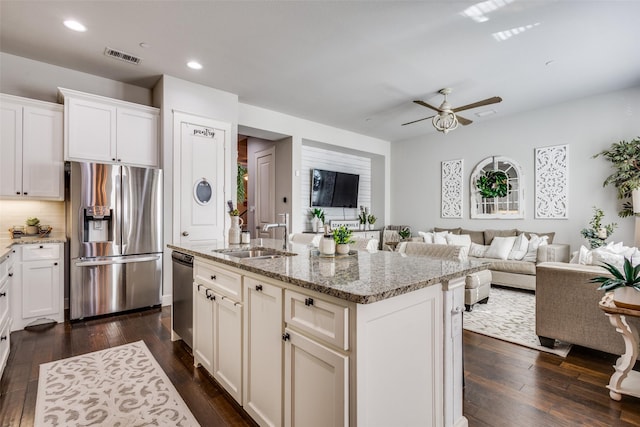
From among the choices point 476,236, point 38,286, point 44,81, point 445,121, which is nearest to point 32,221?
point 38,286

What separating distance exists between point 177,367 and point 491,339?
2742mm

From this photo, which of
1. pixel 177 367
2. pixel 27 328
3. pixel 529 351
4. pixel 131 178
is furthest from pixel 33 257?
pixel 529 351

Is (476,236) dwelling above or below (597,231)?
below

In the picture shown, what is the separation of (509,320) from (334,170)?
4693 millimetres

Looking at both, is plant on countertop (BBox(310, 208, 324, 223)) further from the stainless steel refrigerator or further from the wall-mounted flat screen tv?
Answer: the stainless steel refrigerator

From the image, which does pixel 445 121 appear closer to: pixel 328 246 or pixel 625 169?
pixel 625 169

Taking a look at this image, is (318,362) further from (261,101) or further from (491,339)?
(261,101)

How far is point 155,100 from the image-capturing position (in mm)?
4199

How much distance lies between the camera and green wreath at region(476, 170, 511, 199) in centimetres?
585

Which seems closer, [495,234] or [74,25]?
[74,25]

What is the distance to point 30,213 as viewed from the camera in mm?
3551

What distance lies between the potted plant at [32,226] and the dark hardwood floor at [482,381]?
1.10 m

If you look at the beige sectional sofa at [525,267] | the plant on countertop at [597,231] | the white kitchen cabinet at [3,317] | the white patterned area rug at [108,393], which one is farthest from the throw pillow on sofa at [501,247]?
the white kitchen cabinet at [3,317]

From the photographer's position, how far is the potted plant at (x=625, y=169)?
4.40m
